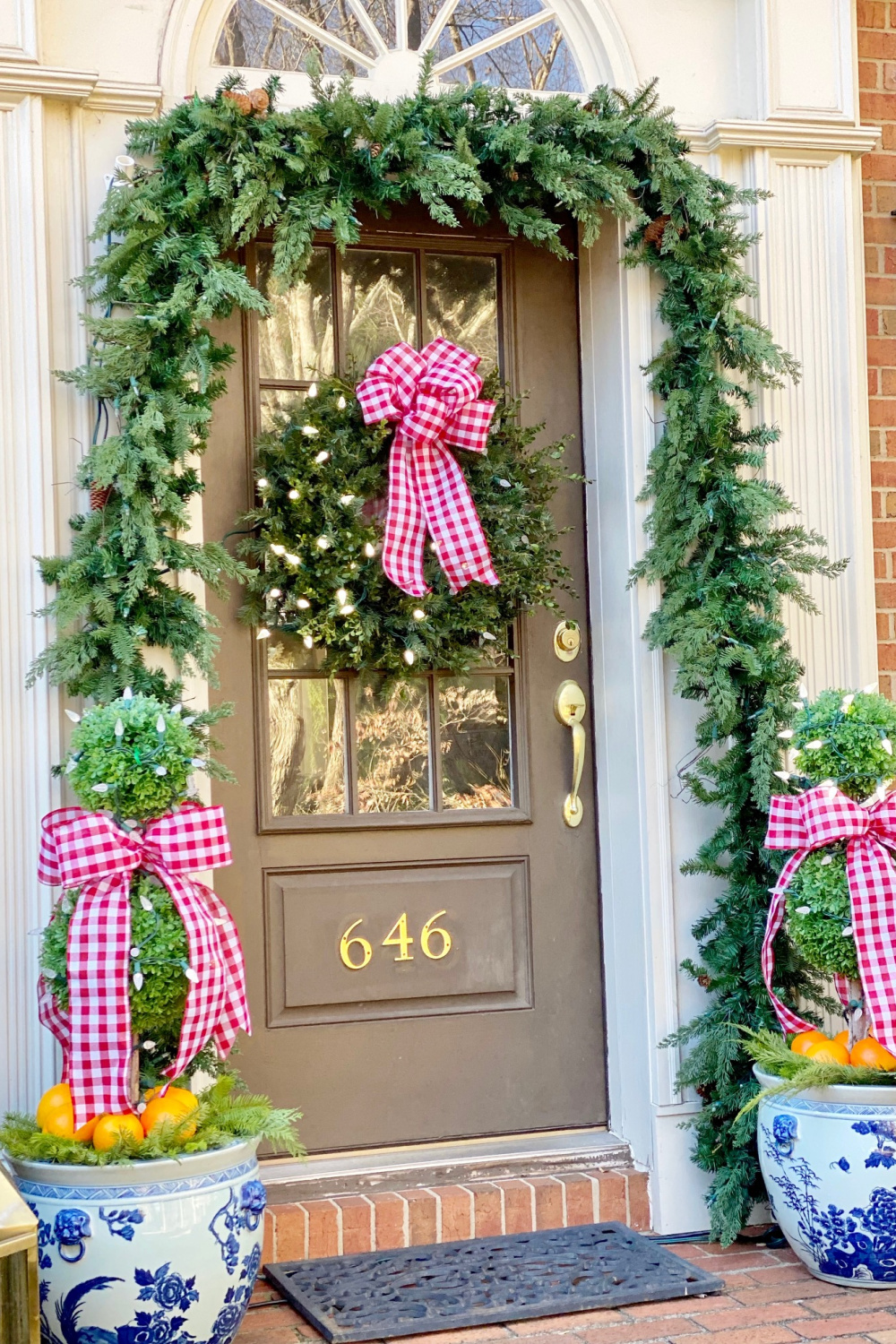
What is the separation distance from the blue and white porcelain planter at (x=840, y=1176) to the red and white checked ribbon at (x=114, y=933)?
123 cm

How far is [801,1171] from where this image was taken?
3.06 metres

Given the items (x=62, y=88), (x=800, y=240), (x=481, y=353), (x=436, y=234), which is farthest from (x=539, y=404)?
(x=62, y=88)

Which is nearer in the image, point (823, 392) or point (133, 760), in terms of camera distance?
point (133, 760)

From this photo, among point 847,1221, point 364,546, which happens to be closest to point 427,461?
point 364,546

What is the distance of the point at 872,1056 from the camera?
3.08 metres

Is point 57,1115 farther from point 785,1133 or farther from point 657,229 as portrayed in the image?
point 657,229

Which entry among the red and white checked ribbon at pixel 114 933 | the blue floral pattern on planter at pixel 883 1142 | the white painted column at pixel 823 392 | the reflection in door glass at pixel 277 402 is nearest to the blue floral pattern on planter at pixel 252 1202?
the red and white checked ribbon at pixel 114 933

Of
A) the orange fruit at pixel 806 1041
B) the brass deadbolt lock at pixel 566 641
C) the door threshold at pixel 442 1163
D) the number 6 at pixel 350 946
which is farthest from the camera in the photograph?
the brass deadbolt lock at pixel 566 641

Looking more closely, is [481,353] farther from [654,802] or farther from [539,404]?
[654,802]

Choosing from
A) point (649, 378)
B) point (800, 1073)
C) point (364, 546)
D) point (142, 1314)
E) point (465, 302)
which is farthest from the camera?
point (465, 302)

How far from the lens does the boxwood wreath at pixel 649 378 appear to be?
3102 millimetres

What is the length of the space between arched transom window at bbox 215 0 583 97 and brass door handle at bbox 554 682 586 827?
153 centimetres

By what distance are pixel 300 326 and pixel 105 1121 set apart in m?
1.92

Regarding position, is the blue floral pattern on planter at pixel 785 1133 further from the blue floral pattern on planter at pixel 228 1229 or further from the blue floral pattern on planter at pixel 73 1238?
the blue floral pattern on planter at pixel 73 1238
